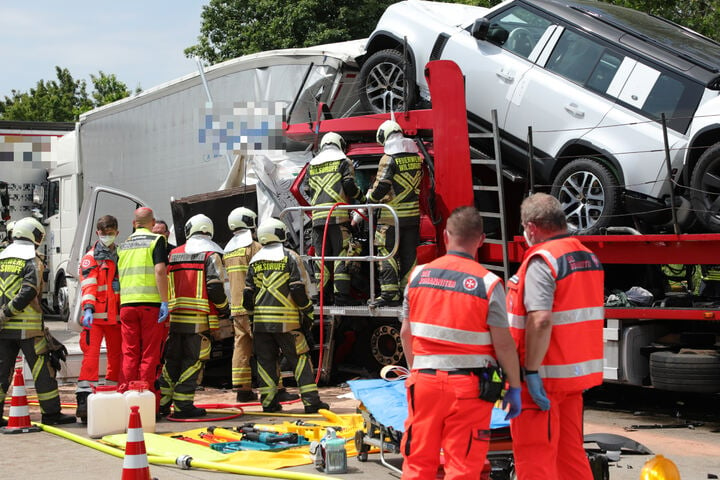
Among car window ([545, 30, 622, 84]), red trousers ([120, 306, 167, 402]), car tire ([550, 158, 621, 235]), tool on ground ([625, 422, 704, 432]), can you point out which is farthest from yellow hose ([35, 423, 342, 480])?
car window ([545, 30, 622, 84])

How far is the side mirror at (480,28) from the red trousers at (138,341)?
407cm

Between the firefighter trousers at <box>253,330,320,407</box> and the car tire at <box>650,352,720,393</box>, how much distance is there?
2884 mm

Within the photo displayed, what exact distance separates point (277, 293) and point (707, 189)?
12.0 ft

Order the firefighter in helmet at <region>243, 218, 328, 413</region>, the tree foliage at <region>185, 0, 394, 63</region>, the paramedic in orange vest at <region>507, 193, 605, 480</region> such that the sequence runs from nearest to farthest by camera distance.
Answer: the paramedic in orange vest at <region>507, 193, 605, 480</region>
the firefighter in helmet at <region>243, 218, 328, 413</region>
the tree foliage at <region>185, 0, 394, 63</region>

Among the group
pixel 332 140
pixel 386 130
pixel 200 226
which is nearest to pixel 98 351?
pixel 200 226

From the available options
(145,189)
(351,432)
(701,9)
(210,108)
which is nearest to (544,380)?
(351,432)

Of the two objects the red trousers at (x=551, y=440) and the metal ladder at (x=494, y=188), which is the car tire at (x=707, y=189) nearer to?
the metal ladder at (x=494, y=188)

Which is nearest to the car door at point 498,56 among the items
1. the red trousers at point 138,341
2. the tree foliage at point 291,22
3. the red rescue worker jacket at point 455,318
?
the red trousers at point 138,341

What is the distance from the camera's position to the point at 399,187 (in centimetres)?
916

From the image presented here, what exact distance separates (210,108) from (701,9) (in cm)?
1044

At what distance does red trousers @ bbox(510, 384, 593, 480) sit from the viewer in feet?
14.2

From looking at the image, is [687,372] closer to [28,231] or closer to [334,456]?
[334,456]

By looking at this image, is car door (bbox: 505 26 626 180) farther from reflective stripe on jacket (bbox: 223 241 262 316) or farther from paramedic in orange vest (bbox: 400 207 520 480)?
paramedic in orange vest (bbox: 400 207 520 480)

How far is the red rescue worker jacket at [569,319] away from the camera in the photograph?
448 cm
